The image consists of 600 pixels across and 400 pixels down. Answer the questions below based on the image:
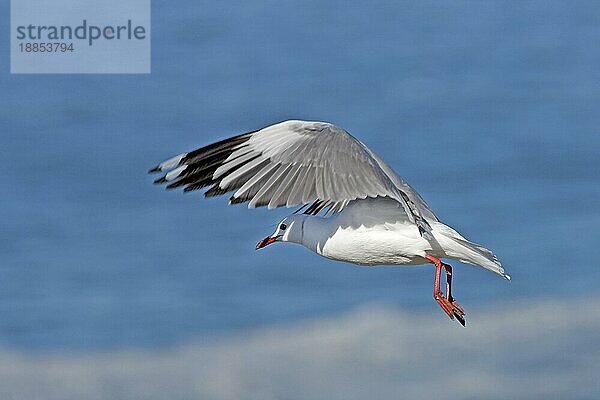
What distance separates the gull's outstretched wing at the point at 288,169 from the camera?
942 centimetres

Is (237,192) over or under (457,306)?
over

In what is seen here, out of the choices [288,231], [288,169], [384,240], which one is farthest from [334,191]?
[288,231]

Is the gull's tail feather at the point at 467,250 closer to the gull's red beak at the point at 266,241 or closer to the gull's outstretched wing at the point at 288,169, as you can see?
the gull's outstretched wing at the point at 288,169

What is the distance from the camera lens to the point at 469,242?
9.98 metres

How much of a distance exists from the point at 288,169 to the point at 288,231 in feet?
3.96

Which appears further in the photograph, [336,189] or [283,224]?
[283,224]

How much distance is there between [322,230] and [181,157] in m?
1.11

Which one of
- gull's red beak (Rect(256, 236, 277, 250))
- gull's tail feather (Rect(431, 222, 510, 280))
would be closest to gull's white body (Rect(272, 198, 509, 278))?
gull's tail feather (Rect(431, 222, 510, 280))

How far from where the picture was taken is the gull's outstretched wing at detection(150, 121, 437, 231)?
942cm

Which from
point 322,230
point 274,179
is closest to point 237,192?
point 274,179

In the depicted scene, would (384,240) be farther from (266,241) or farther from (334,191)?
(266,241)

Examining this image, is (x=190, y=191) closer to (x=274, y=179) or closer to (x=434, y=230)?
(x=274, y=179)

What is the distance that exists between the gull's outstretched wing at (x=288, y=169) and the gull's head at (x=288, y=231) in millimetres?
940

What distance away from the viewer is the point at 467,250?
9.94 metres
